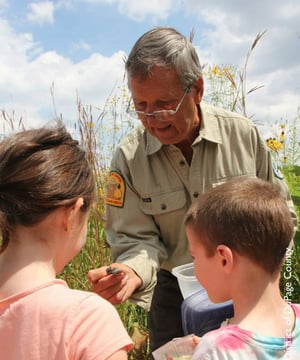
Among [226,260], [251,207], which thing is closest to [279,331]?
[226,260]

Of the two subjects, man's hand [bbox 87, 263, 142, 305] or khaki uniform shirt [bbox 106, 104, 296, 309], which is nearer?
man's hand [bbox 87, 263, 142, 305]

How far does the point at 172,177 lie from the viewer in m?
2.72

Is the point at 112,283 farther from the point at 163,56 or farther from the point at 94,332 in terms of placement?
the point at 163,56

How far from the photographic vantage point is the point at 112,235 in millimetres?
2697

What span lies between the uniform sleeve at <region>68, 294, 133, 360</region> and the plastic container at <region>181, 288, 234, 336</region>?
0.60 meters

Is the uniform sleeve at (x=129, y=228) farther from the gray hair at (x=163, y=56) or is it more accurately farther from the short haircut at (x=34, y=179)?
the short haircut at (x=34, y=179)

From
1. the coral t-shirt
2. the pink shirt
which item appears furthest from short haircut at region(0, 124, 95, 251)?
the coral t-shirt

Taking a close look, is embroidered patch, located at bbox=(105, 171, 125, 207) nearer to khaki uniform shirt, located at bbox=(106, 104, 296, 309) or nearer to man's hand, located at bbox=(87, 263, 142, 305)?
khaki uniform shirt, located at bbox=(106, 104, 296, 309)

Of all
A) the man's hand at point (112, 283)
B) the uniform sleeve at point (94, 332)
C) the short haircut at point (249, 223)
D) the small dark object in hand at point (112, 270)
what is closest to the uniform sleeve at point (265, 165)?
the man's hand at point (112, 283)

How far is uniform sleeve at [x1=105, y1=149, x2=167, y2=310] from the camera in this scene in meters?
2.50

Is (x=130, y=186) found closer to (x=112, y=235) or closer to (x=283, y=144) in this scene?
(x=112, y=235)

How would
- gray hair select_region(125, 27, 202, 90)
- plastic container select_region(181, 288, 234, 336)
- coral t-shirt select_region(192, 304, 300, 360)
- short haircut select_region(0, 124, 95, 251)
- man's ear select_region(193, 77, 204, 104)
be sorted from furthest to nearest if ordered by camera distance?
man's ear select_region(193, 77, 204, 104) → gray hair select_region(125, 27, 202, 90) → plastic container select_region(181, 288, 234, 336) → short haircut select_region(0, 124, 95, 251) → coral t-shirt select_region(192, 304, 300, 360)

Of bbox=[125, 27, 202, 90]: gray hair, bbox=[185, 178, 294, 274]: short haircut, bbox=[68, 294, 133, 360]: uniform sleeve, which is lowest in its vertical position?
bbox=[68, 294, 133, 360]: uniform sleeve

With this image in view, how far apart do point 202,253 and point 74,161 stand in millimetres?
445
